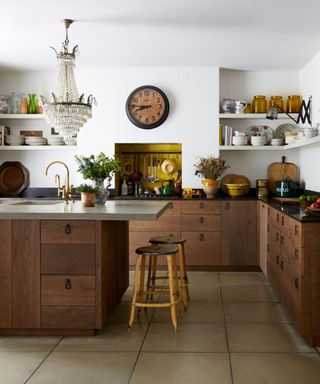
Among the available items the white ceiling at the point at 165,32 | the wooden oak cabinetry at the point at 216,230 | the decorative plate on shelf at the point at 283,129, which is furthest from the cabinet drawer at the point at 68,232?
the decorative plate on shelf at the point at 283,129

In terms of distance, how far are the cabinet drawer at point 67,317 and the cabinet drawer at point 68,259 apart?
249 millimetres

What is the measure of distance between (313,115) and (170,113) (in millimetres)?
1777

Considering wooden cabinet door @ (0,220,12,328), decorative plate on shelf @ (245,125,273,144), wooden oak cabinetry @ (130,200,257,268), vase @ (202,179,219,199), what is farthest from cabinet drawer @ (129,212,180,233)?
wooden cabinet door @ (0,220,12,328)

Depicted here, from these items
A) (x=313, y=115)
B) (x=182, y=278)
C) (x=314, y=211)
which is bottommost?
(x=182, y=278)

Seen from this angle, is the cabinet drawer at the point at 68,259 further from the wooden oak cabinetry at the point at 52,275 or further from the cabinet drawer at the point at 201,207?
the cabinet drawer at the point at 201,207

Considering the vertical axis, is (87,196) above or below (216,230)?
above

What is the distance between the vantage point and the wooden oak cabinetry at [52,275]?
379 centimetres

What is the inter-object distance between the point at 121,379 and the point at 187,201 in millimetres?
3522

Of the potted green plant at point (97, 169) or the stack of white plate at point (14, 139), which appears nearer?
the potted green plant at point (97, 169)

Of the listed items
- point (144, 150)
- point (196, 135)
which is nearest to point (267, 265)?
point (196, 135)

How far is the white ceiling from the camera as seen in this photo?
4.36 meters

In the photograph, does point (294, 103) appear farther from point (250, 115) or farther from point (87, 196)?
point (87, 196)

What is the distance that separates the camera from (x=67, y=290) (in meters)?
3.80

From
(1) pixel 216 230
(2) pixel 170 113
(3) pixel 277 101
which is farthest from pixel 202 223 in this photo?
(3) pixel 277 101
